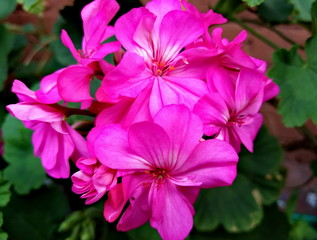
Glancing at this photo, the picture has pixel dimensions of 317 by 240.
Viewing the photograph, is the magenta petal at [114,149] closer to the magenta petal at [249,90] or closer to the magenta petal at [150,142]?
the magenta petal at [150,142]

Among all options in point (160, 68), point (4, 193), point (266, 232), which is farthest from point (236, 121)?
point (266, 232)

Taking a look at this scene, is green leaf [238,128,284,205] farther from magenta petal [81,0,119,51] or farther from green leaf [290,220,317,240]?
magenta petal [81,0,119,51]

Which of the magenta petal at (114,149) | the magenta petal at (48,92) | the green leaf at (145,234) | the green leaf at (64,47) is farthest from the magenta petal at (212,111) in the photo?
the green leaf at (64,47)

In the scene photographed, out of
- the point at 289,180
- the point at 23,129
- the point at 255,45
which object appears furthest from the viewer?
the point at 289,180

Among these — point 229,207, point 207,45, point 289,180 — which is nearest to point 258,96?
point 207,45

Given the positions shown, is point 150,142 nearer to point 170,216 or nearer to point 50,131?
point 170,216

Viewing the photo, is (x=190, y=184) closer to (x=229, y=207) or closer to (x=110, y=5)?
(x=110, y=5)

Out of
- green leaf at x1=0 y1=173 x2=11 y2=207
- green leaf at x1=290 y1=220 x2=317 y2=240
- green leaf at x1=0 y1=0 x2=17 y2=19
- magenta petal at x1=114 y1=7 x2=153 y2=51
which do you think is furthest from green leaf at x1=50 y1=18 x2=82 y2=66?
green leaf at x1=290 y1=220 x2=317 y2=240
